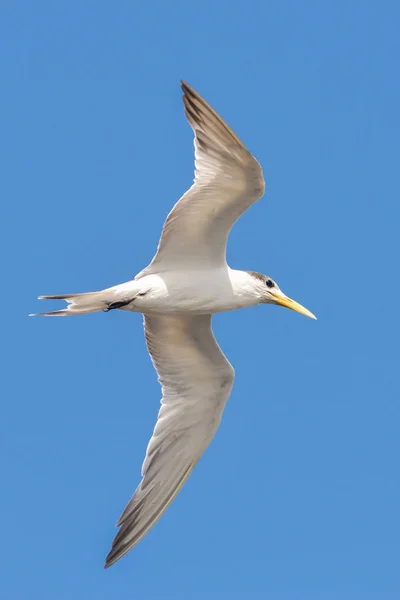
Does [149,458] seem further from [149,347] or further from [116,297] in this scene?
[116,297]

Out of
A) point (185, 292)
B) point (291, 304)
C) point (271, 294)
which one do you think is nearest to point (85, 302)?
point (185, 292)

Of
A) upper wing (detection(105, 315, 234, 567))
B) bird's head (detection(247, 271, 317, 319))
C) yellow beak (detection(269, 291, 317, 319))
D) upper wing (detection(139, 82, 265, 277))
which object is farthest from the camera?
upper wing (detection(105, 315, 234, 567))

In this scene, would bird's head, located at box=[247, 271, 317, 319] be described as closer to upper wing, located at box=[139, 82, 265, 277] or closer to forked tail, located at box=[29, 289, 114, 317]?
upper wing, located at box=[139, 82, 265, 277]

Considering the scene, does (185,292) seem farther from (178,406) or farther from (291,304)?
(178,406)

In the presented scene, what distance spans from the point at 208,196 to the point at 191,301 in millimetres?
1147

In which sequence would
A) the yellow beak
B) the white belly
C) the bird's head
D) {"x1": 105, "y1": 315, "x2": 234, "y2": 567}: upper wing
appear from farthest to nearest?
{"x1": 105, "y1": 315, "x2": 234, "y2": 567}: upper wing < the yellow beak < the bird's head < the white belly

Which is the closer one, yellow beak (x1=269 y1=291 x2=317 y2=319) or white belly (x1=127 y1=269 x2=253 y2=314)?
white belly (x1=127 y1=269 x2=253 y2=314)

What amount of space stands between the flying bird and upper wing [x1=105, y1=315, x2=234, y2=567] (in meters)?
0.01

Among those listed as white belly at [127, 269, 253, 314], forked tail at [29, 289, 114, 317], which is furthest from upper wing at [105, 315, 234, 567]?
forked tail at [29, 289, 114, 317]

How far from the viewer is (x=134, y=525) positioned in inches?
514

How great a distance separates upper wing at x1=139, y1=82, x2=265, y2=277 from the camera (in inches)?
463

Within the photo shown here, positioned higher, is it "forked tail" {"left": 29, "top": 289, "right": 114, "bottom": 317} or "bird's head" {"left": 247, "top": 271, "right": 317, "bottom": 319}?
"bird's head" {"left": 247, "top": 271, "right": 317, "bottom": 319}

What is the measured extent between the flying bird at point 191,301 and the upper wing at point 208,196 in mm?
10

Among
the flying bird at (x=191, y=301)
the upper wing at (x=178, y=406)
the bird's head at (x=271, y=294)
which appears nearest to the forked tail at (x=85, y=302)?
the flying bird at (x=191, y=301)
